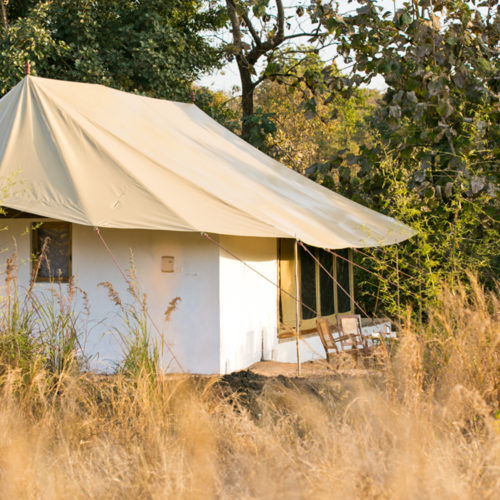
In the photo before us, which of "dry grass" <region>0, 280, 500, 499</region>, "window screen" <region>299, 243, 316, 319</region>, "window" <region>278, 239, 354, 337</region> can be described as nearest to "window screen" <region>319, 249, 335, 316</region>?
"window" <region>278, 239, 354, 337</region>

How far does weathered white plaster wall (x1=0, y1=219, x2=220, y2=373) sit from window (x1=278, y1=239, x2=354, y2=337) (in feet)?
4.27

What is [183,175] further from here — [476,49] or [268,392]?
[476,49]

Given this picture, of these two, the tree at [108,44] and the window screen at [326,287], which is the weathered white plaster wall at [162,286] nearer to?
the window screen at [326,287]

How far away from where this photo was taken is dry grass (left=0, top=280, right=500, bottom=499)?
2619mm

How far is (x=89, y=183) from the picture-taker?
6074 mm

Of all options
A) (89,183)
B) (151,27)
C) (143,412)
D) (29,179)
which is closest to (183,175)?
(89,183)

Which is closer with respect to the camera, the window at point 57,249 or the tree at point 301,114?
the window at point 57,249

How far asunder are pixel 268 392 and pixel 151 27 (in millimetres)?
8795

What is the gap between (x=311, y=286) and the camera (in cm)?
859

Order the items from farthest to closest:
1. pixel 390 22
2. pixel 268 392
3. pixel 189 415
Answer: pixel 390 22
pixel 268 392
pixel 189 415

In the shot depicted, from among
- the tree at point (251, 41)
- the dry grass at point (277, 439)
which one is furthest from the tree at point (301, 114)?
the dry grass at point (277, 439)

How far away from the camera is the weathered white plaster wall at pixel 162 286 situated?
6430mm

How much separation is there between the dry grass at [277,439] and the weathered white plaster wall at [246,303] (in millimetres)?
1834

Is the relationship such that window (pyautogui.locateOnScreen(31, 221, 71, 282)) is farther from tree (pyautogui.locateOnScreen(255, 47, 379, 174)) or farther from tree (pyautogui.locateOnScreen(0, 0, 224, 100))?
tree (pyautogui.locateOnScreen(255, 47, 379, 174))
